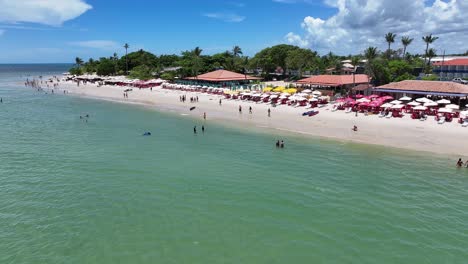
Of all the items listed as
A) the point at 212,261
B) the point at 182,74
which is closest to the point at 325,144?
the point at 212,261

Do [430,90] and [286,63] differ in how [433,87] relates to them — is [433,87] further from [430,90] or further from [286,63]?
[286,63]

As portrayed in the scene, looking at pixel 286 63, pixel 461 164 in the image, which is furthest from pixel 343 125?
pixel 286 63

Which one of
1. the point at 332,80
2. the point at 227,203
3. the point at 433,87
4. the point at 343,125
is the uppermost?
the point at 332,80

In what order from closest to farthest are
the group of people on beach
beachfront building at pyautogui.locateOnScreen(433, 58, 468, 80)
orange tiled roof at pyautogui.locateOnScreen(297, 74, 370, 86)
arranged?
the group of people on beach, orange tiled roof at pyautogui.locateOnScreen(297, 74, 370, 86), beachfront building at pyautogui.locateOnScreen(433, 58, 468, 80)

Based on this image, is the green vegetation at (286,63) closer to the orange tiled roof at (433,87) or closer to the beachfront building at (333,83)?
the beachfront building at (333,83)

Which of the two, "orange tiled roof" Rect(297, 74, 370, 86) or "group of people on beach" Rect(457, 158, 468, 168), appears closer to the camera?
"group of people on beach" Rect(457, 158, 468, 168)

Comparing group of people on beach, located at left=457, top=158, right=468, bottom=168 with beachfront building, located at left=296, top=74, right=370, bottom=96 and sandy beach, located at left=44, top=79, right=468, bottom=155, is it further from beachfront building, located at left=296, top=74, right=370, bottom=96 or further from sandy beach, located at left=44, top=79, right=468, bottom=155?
beachfront building, located at left=296, top=74, right=370, bottom=96

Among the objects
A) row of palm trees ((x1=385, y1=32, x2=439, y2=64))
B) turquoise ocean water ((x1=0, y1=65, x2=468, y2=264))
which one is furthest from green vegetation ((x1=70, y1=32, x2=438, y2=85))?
turquoise ocean water ((x1=0, y1=65, x2=468, y2=264))
